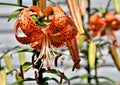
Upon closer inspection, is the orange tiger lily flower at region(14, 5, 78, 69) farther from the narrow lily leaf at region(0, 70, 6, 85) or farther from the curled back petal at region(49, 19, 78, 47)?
the narrow lily leaf at region(0, 70, 6, 85)

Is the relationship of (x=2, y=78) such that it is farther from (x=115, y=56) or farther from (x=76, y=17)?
A: (x=115, y=56)

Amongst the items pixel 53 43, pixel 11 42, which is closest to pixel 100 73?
pixel 11 42

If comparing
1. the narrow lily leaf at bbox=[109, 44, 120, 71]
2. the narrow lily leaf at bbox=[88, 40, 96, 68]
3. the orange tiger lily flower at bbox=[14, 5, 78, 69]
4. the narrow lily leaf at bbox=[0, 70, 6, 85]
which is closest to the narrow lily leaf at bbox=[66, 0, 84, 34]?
the orange tiger lily flower at bbox=[14, 5, 78, 69]

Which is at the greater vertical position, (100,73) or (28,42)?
(28,42)

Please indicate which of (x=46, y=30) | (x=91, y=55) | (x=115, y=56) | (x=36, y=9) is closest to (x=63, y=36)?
(x=46, y=30)

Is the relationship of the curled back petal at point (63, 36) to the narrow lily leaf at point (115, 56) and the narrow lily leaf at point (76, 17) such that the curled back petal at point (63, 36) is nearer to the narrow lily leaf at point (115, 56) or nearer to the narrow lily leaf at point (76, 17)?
the narrow lily leaf at point (76, 17)

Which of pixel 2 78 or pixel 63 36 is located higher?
pixel 63 36

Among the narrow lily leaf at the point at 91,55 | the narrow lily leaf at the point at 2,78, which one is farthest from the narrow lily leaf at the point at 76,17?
the narrow lily leaf at the point at 91,55

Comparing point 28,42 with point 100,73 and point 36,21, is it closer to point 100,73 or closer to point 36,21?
point 36,21

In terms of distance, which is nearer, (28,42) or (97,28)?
(28,42)
